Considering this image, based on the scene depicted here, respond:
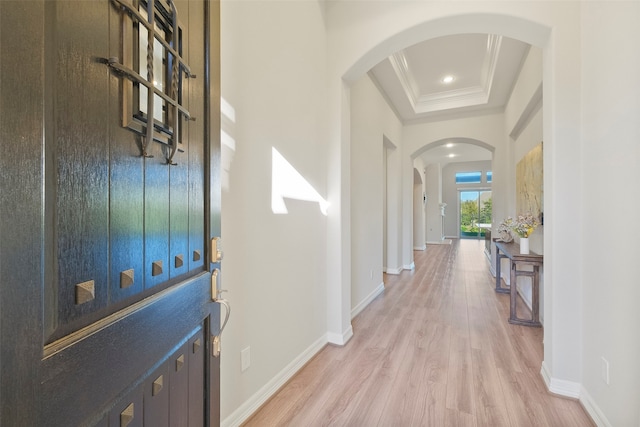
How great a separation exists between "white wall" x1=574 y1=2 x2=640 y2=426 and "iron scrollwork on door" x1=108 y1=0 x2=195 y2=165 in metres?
1.99

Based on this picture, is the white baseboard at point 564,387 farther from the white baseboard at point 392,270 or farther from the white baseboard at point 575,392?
the white baseboard at point 392,270

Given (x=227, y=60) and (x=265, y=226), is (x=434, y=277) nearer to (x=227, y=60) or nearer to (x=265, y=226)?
(x=265, y=226)

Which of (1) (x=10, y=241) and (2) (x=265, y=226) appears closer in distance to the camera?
(1) (x=10, y=241)

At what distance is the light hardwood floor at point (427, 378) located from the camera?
1800 millimetres

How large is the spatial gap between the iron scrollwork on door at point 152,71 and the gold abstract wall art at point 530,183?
3.58 metres

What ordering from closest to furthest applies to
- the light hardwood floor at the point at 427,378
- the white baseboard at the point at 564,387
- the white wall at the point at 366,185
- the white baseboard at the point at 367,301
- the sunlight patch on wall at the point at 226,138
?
the sunlight patch on wall at the point at 226,138, the light hardwood floor at the point at 427,378, the white baseboard at the point at 564,387, the white baseboard at the point at 367,301, the white wall at the point at 366,185

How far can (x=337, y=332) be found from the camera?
2.79 metres

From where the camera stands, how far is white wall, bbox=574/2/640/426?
4.64 feet

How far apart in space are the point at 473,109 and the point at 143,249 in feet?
19.5

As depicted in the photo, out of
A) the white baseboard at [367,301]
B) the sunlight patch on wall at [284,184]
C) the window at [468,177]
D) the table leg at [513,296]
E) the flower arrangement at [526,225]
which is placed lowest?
the white baseboard at [367,301]

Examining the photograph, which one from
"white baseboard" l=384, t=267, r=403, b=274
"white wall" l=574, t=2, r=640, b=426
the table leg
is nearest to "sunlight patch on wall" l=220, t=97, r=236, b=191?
"white wall" l=574, t=2, r=640, b=426

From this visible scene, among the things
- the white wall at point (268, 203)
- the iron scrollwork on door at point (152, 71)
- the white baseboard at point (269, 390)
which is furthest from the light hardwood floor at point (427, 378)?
the iron scrollwork on door at point (152, 71)

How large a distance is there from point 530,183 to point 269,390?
374 cm

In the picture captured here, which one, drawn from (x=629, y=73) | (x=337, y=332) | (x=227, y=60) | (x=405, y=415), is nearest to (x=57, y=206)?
(x=227, y=60)
